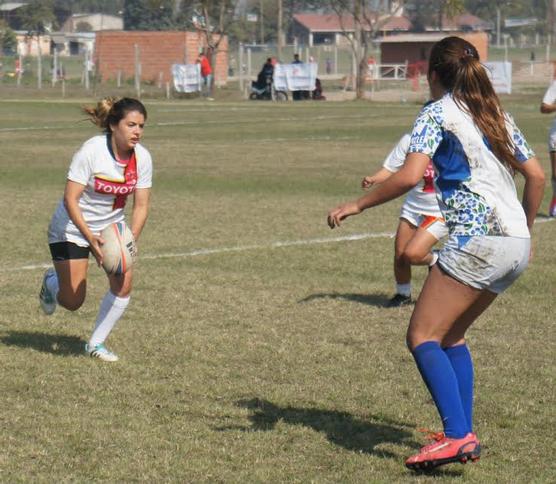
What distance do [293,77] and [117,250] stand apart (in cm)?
4654

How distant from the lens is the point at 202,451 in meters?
6.60

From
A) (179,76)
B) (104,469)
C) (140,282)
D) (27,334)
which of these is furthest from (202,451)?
(179,76)

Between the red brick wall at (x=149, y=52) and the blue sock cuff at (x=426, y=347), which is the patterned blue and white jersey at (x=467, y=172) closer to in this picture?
the blue sock cuff at (x=426, y=347)

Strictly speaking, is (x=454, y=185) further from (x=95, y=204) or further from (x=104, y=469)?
(x=95, y=204)

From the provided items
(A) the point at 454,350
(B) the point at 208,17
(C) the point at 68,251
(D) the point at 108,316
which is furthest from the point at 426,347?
(B) the point at 208,17

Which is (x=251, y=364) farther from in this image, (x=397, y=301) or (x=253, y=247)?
(x=253, y=247)

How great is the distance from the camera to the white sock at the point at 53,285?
9109mm

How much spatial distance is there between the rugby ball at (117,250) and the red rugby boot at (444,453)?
2981mm

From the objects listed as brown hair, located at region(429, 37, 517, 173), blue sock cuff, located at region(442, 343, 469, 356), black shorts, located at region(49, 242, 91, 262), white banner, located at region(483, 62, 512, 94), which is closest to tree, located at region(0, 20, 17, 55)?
white banner, located at region(483, 62, 512, 94)

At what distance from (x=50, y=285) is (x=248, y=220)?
715cm

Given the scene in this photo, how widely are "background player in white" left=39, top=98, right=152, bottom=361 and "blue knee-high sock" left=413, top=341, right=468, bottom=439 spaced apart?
2919mm

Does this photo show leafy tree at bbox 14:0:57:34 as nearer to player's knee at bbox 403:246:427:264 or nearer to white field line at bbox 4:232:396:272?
white field line at bbox 4:232:396:272

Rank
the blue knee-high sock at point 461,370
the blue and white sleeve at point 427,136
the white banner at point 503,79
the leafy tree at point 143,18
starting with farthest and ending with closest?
the leafy tree at point 143,18
the white banner at point 503,79
the blue knee-high sock at point 461,370
the blue and white sleeve at point 427,136

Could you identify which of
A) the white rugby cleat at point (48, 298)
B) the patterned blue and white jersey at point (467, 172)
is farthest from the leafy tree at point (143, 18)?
the patterned blue and white jersey at point (467, 172)
